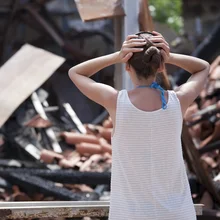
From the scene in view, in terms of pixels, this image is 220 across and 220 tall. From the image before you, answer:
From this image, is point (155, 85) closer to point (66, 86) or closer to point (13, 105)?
point (13, 105)

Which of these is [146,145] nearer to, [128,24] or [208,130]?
[128,24]

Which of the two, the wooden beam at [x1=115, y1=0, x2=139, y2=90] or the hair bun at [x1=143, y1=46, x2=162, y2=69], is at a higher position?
the hair bun at [x1=143, y1=46, x2=162, y2=69]

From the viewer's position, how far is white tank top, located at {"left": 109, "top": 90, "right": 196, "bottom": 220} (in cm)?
295

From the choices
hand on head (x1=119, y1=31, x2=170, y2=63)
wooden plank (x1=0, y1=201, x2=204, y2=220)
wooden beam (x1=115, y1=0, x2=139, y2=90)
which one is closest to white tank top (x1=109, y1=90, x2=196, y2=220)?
hand on head (x1=119, y1=31, x2=170, y2=63)

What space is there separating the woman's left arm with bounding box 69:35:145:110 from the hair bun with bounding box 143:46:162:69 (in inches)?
1.6

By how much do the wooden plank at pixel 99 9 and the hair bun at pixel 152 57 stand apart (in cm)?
156

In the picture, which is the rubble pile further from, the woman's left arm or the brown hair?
the brown hair

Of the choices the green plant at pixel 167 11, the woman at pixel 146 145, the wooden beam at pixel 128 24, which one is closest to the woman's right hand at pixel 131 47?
the woman at pixel 146 145

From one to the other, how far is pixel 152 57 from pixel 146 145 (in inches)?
15.6

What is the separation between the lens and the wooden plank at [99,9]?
4.54 m

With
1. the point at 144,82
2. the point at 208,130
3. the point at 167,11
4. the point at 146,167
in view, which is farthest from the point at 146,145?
A: the point at 167,11

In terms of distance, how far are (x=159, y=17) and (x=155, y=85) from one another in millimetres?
42502

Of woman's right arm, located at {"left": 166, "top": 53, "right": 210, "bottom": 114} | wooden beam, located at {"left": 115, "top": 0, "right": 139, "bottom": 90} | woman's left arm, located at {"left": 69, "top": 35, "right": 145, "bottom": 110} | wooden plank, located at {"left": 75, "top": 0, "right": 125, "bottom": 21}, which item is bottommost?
wooden beam, located at {"left": 115, "top": 0, "right": 139, "bottom": 90}

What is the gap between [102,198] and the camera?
593cm
